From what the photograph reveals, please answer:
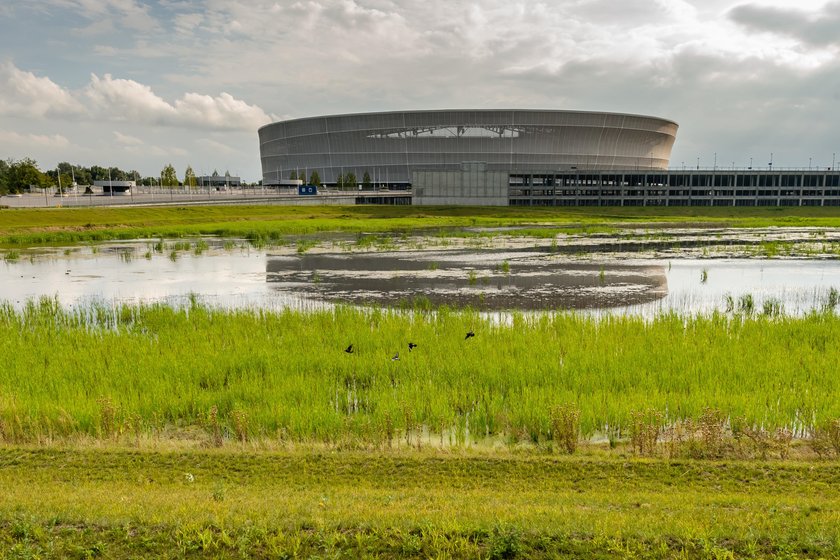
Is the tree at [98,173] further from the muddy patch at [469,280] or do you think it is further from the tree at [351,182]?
the muddy patch at [469,280]

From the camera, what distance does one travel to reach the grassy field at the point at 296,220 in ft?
181

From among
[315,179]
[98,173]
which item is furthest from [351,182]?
[98,173]

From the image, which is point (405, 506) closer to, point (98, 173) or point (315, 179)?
point (315, 179)

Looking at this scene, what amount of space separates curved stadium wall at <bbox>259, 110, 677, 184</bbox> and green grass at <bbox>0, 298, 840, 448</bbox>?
368 feet

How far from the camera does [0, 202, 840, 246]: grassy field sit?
55.2 meters

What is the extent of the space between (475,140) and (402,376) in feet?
403

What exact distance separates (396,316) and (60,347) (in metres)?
8.30

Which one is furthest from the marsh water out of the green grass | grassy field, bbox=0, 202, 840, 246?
grassy field, bbox=0, 202, 840, 246

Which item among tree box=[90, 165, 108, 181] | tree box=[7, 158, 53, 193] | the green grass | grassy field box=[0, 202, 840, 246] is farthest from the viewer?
tree box=[90, 165, 108, 181]

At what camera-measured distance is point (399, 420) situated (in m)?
10.2

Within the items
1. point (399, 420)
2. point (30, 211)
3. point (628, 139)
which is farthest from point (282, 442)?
point (628, 139)

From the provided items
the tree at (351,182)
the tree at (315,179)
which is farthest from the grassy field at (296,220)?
the tree at (315,179)

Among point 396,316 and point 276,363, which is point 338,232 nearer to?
point 396,316

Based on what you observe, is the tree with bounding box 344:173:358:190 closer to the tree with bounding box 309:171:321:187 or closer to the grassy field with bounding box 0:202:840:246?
the tree with bounding box 309:171:321:187
